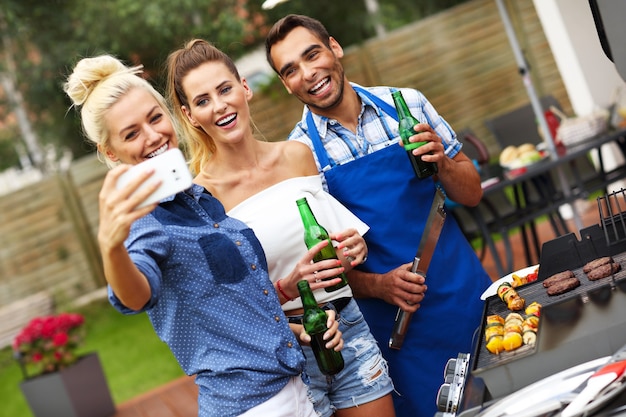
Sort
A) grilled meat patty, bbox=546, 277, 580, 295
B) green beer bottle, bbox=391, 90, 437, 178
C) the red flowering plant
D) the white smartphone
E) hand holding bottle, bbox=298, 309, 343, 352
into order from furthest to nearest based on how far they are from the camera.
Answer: the red flowering plant, green beer bottle, bbox=391, 90, 437, 178, hand holding bottle, bbox=298, 309, 343, 352, grilled meat patty, bbox=546, 277, 580, 295, the white smartphone

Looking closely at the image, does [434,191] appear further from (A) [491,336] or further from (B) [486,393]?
(B) [486,393]

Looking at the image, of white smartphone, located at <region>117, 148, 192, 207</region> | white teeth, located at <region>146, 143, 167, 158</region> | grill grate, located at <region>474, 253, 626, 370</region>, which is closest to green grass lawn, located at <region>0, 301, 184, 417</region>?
grill grate, located at <region>474, 253, 626, 370</region>

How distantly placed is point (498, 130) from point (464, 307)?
4.80 metres

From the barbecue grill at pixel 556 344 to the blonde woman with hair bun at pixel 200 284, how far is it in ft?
1.30

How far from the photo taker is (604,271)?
2.03m

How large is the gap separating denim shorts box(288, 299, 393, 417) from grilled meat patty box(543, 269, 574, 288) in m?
0.52

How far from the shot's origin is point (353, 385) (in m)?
2.36

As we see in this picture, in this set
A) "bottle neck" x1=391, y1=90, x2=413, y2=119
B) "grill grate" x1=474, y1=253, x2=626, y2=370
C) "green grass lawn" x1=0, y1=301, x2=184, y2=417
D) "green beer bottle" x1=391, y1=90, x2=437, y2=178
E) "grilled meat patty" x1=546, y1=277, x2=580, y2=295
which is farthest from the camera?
"green grass lawn" x1=0, y1=301, x2=184, y2=417

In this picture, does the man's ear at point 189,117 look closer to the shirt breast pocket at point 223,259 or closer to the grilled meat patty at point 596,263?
the shirt breast pocket at point 223,259

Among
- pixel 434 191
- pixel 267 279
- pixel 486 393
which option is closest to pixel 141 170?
pixel 267 279

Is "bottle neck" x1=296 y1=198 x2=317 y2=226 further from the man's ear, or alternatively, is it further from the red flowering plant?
the red flowering plant

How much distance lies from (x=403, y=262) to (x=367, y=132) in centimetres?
42

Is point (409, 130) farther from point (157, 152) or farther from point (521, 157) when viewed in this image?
point (521, 157)

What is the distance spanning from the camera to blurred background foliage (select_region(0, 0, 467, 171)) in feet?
33.0
